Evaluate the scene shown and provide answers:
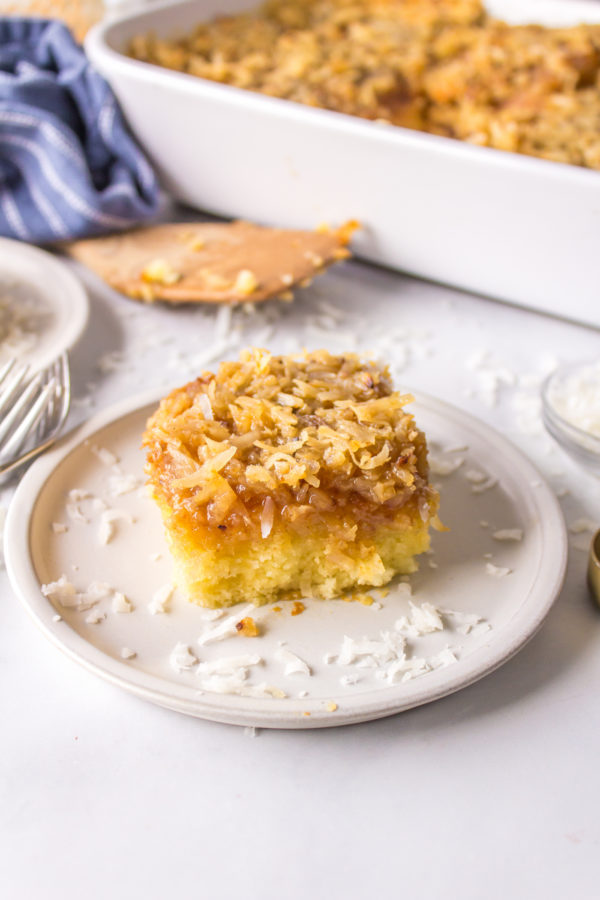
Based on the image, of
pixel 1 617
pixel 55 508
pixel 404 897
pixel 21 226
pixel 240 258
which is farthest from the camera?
pixel 21 226

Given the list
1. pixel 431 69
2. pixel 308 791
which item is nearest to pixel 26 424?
pixel 308 791

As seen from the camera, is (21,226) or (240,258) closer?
(240,258)

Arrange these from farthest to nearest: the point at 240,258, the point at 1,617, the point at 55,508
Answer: the point at 240,258
the point at 55,508
the point at 1,617

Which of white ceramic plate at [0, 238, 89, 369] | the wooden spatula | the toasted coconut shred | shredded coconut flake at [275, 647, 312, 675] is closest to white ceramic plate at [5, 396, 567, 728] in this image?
shredded coconut flake at [275, 647, 312, 675]

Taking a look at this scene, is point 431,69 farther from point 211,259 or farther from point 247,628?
point 247,628

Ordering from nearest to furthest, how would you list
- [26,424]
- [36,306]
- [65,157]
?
[26,424]
[36,306]
[65,157]

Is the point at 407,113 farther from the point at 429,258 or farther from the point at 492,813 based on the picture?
the point at 492,813

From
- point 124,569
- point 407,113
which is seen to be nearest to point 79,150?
point 407,113
